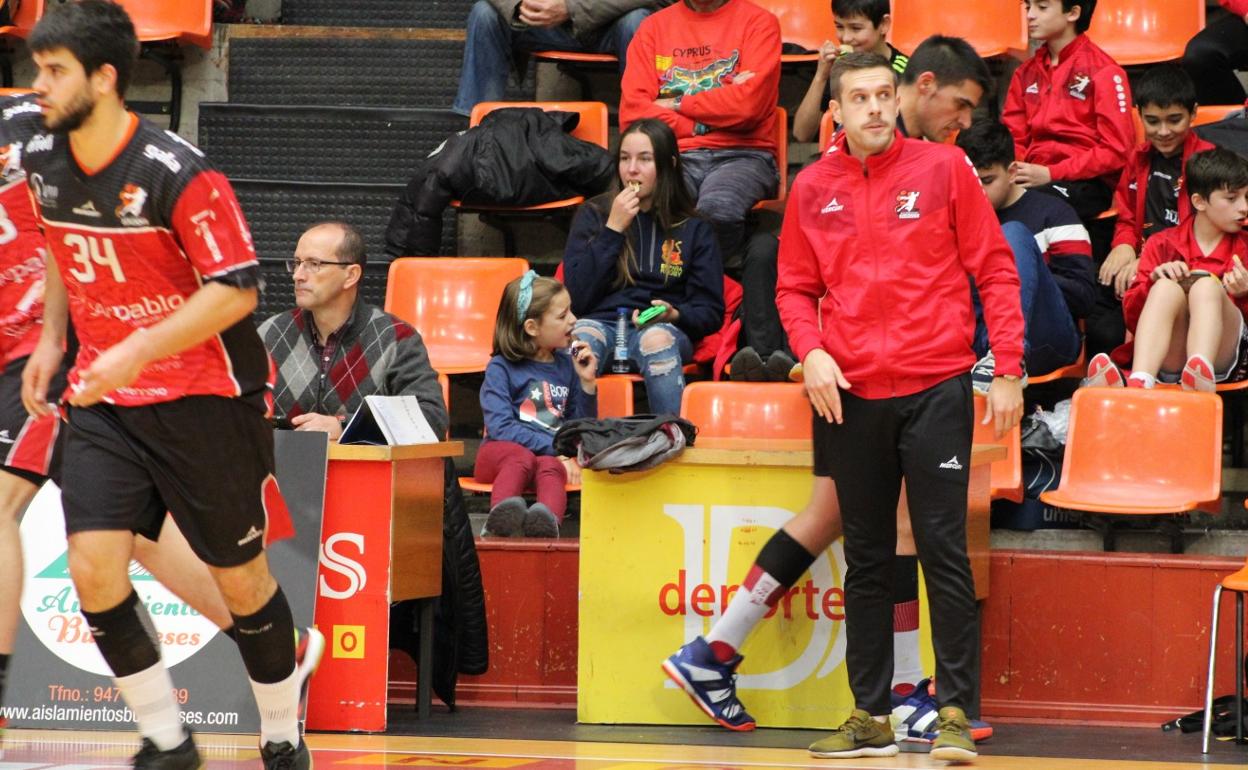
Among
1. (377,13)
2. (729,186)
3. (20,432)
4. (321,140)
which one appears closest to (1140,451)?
(729,186)

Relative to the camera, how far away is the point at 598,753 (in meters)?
4.87

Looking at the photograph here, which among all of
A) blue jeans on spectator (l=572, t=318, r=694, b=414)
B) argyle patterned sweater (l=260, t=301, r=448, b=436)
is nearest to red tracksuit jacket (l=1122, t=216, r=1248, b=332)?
blue jeans on spectator (l=572, t=318, r=694, b=414)

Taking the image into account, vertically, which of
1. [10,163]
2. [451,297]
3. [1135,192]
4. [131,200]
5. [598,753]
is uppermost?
[1135,192]

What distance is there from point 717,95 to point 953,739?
403 cm

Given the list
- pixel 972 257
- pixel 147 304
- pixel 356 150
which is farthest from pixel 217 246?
pixel 356 150

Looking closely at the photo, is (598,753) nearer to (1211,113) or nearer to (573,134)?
(573,134)

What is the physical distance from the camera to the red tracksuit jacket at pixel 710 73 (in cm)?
797

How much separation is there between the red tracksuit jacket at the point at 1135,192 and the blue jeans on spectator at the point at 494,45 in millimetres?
2498

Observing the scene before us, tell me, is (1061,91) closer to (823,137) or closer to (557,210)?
(823,137)

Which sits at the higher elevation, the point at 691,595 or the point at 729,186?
the point at 729,186

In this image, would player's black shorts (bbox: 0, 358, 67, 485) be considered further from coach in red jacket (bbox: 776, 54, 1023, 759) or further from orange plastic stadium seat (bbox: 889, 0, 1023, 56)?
orange plastic stadium seat (bbox: 889, 0, 1023, 56)

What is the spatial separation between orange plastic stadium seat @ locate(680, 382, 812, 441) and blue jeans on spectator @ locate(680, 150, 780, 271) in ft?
4.41

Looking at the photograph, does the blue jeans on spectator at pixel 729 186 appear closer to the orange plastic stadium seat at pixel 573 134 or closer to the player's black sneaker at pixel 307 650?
the orange plastic stadium seat at pixel 573 134

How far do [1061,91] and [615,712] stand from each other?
156 inches
